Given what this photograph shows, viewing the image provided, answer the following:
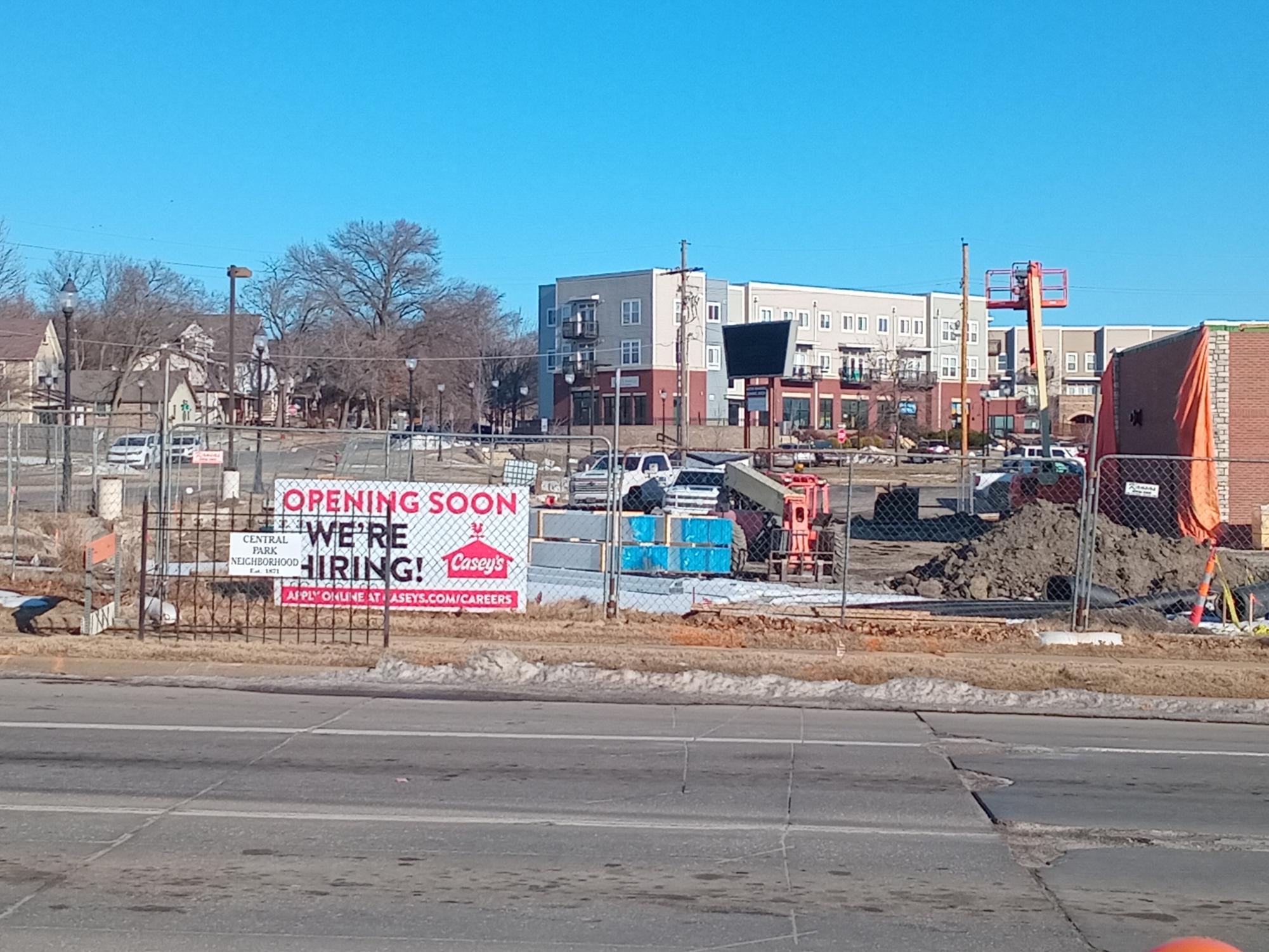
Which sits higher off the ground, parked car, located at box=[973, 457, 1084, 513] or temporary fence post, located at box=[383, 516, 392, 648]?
parked car, located at box=[973, 457, 1084, 513]

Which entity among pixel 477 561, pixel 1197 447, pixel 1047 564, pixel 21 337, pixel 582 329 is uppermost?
pixel 582 329

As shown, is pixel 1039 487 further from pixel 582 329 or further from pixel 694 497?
pixel 582 329

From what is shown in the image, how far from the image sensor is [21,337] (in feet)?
213

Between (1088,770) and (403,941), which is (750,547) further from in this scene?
(403,941)

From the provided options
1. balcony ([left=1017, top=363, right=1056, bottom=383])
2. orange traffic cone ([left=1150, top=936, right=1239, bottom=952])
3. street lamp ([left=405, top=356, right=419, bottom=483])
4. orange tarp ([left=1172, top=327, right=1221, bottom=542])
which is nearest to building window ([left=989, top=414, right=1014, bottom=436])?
balcony ([left=1017, top=363, right=1056, bottom=383])

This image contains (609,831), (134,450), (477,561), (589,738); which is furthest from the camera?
(134,450)

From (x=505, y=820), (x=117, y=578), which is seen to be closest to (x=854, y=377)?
(x=117, y=578)

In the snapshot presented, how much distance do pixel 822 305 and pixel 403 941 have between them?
92.3 m

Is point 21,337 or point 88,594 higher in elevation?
point 21,337

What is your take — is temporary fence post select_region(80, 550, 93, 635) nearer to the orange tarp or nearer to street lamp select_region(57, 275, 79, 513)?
street lamp select_region(57, 275, 79, 513)

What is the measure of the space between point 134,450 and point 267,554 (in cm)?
3269

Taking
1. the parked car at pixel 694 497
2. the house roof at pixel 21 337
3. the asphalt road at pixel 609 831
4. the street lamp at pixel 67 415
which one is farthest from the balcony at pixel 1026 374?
the asphalt road at pixel 609 831

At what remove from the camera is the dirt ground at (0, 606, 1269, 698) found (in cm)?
1275

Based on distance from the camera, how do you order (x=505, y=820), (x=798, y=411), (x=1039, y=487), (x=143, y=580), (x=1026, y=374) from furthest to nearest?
1. (x=1026, y=374)
2. (x=798, y=411)
3. (x=1039, y=487)
4. (x=143, y=580)
5. (x=505, y=820)
